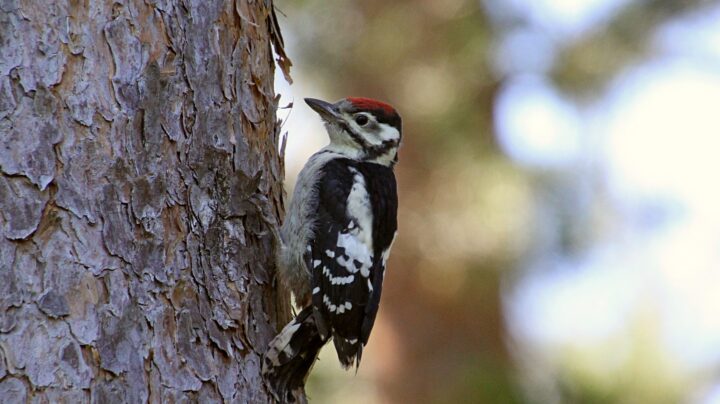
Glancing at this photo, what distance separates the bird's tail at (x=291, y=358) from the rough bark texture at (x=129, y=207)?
0.05 meters

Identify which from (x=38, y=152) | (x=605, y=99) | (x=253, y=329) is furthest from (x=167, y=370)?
(x=605, y=99)

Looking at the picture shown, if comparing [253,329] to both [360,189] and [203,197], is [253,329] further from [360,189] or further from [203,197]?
[360,189]

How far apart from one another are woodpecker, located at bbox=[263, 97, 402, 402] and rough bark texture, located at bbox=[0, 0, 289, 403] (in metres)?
0.12

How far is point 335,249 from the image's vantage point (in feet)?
11.5

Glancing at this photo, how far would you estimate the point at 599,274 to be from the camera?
7.09 metres

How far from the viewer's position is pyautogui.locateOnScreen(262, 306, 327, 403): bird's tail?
3.06 metres

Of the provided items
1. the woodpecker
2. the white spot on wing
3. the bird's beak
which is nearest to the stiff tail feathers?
the woodpecker

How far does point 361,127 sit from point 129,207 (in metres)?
1.50

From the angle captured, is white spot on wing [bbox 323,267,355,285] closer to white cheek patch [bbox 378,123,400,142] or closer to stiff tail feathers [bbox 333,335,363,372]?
stiff tail feathers [bbox 333,335,363,372]

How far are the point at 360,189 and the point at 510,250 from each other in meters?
2.77

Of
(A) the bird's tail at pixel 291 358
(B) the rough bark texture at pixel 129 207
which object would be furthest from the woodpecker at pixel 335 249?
(B) the rough bark texture at pixel 129 207

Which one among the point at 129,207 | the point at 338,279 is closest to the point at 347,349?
the point at 338,279

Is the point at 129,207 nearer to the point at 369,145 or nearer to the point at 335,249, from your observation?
the point at 335,249

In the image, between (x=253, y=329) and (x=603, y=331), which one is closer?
(x=253, y=329)
